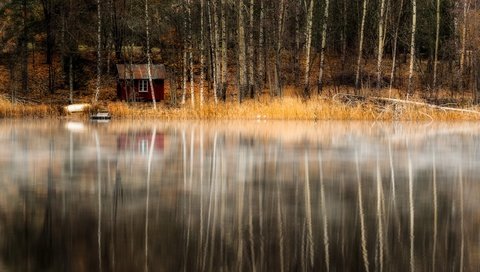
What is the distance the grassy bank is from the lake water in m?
13.5

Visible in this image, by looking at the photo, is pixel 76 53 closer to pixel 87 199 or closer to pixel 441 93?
pixel 441 93

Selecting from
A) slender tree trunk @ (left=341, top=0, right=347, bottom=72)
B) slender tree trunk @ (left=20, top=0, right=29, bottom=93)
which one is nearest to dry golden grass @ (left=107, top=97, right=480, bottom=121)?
slender tree trunk @ (left=20, top=0, right=29, bottom=93)

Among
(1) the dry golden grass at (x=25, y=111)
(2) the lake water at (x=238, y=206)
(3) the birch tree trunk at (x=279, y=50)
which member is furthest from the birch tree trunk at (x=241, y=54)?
(2) the lake water at (x=238, y=206)

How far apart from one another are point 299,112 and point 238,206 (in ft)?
85.7

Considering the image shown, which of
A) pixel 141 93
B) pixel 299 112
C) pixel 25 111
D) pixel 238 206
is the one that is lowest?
pixel 238 206

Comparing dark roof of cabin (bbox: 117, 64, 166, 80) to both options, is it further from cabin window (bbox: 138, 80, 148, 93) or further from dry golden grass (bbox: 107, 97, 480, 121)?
dry golden grass (bbox: 107, 97, 480, 121)

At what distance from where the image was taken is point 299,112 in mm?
37812

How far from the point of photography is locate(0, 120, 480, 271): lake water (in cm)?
841

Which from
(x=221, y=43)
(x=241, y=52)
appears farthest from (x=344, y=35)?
(x=241, y=52)

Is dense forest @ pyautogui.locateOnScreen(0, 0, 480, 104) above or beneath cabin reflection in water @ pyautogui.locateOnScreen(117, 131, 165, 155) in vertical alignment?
above

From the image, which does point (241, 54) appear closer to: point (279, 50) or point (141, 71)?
point (279, 50)

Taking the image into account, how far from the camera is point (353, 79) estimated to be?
57406 millimetres

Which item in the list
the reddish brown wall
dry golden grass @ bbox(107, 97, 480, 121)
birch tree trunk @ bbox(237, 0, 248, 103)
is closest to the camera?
dry golden grass @ bbox(107, 97, 480, 121)

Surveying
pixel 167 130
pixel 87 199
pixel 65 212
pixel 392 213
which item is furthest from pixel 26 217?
pixel 167 130
